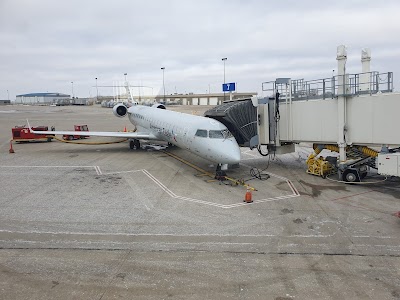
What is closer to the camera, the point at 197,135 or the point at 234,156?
the point at 234,156

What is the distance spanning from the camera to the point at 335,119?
18.2 m

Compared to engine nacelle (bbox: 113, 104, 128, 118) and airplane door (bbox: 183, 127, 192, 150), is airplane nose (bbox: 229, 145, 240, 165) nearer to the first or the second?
airplane door (bbox: 183, 127, 192, 150)

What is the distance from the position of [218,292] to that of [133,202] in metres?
7.88

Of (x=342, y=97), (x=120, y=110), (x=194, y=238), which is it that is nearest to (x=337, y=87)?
(x=342, y=97)

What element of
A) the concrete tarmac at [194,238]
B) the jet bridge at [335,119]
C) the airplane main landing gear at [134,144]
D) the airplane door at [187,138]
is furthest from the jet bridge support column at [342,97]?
the airplane main landing gear at [134,144]


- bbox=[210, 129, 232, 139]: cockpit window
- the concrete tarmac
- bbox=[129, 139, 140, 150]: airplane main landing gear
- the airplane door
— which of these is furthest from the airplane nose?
bbox=[129, 139, 140, 150]: airplane main landing gear

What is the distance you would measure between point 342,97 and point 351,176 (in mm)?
3985

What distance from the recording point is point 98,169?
875 inches

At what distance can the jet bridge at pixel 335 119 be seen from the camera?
16453mm

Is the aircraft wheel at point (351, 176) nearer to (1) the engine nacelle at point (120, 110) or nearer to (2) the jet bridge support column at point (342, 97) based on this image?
(2) the jet bridge support column at point (342, 97)

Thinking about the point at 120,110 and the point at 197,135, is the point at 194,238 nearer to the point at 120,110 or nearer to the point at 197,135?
the point at 197,135

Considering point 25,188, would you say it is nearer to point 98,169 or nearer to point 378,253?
point 98,169

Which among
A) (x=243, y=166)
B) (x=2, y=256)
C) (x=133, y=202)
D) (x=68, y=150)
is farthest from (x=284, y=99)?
(x=68, y=150)

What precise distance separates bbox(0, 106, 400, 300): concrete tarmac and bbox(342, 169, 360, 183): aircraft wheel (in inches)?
19.2
